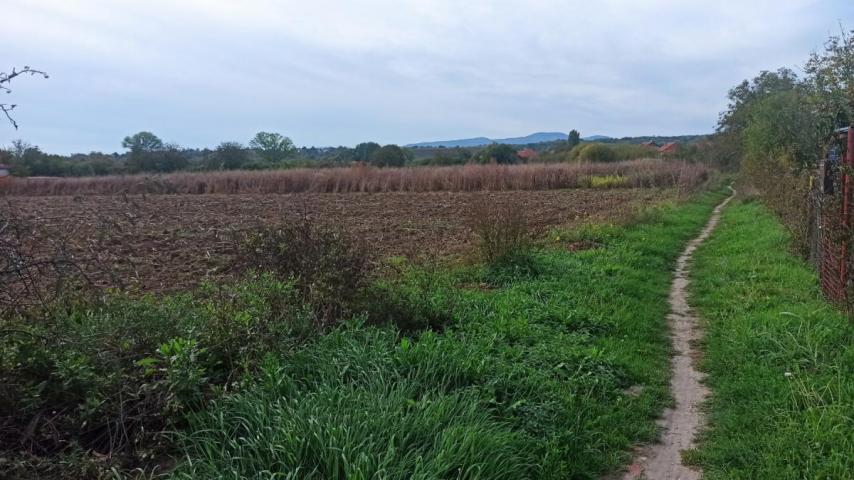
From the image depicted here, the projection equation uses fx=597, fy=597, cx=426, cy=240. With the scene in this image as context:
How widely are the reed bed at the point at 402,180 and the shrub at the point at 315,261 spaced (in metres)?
33.6

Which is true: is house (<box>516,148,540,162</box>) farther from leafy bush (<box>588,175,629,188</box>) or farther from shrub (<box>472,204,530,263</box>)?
shrub (<box>472,204,530,263</box>)

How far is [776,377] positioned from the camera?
5.20 metres

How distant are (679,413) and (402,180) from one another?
1489 inches

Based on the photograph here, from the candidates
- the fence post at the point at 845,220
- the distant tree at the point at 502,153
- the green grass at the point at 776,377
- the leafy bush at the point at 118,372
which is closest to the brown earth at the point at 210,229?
the leafy bush at the point at 118,372

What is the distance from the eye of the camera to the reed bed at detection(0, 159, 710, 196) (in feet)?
134

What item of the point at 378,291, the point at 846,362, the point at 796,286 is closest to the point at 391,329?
the point at 378,291

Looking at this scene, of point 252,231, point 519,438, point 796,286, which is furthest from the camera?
point 796,286

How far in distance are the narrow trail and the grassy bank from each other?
132 millimetres

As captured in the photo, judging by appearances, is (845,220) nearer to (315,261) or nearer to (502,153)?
(315,261)

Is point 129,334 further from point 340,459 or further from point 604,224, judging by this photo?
point 604,224

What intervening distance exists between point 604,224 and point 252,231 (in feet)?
34.0

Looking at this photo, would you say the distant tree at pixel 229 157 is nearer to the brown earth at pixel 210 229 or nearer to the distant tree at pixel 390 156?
the distant tree at pixel 390 156

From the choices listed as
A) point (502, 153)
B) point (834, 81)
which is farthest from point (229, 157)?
point (834, 81)

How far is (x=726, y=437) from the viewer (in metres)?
4.34
